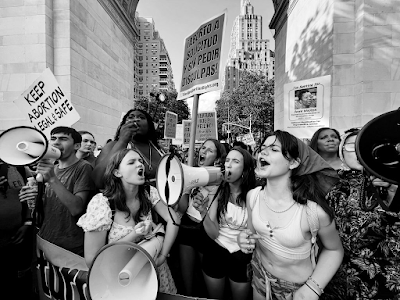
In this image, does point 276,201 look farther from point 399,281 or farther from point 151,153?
point 151,153

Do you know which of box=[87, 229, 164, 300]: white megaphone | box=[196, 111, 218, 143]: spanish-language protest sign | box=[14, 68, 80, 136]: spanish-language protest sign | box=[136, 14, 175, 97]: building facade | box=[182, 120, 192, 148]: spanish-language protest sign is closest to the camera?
box=[87, 229, 164, 300]: white megaphone

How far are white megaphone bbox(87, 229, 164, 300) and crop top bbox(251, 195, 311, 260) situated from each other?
767 mm

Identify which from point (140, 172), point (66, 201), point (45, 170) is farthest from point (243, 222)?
point (45, 170)

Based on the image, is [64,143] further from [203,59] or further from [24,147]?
[203,59]

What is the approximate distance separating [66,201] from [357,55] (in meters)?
7.27

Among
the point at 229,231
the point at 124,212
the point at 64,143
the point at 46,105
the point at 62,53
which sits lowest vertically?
the point at 229,231

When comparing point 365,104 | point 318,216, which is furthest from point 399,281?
point 365,104

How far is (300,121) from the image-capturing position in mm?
4570

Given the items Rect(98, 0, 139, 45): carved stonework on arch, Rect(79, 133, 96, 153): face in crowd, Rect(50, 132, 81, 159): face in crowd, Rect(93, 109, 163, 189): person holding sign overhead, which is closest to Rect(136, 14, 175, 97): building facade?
Rect(98, 0, 139, 45): carved stonework on arch

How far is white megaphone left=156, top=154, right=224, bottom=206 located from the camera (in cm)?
149

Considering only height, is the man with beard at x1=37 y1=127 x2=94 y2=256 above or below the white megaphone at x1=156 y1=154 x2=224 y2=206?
below

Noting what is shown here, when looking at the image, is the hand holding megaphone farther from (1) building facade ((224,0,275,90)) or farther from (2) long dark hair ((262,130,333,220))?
(1) building facade ((224,0,275,90))

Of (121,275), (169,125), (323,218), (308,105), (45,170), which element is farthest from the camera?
(169,125)

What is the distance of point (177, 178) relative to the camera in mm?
1539
